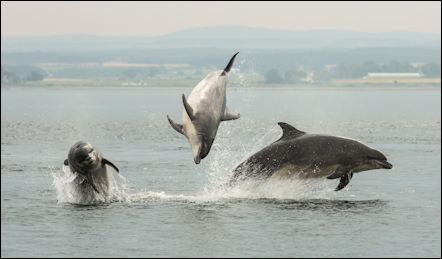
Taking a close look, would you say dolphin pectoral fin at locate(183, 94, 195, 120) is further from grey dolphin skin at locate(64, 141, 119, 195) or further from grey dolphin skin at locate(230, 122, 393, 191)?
grey dolphin skin at locate(230, 122, 393, 191)

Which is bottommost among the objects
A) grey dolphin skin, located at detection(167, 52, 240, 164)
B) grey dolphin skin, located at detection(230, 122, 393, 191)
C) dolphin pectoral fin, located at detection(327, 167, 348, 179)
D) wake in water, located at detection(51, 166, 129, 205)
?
wake in water, located at detection(51, 166, 129, 205)

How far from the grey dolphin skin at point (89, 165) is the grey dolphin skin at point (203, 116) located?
236 centimetres

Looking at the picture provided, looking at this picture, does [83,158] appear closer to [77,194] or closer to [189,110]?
[77,194]

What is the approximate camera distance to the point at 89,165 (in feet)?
102

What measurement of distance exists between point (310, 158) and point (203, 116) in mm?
4792

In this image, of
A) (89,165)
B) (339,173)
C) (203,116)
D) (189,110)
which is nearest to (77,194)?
(89,165)

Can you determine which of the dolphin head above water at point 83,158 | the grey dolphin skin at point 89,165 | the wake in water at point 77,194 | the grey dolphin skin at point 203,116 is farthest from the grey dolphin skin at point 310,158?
the dolphin head above water at point 83,158

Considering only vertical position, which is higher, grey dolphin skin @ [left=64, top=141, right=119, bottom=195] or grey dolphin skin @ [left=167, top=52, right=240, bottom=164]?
grey dolphin skin @ [left=167, top=52, right=240, bottom=164]

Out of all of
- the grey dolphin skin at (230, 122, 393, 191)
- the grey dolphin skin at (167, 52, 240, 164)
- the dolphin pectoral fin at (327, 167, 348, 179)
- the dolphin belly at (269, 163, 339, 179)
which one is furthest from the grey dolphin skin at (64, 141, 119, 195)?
the dolphin pectoral fin at (327, 167, 348, 179)

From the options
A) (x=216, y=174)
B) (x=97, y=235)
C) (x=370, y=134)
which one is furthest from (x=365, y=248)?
(x=370, y=134)

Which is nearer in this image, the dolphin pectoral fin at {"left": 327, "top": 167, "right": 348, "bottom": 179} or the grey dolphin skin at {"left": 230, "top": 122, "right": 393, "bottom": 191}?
the dolphin pectoral fin at {"left": 327, "top": 167, "right": 348, "bottom": 179}

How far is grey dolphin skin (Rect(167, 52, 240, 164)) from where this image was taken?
29281 mm

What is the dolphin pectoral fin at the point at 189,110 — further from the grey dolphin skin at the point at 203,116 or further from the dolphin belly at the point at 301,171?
the dolphin belly at the point at 301,171

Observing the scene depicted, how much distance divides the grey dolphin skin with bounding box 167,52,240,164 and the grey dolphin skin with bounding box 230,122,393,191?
3.11 meters
